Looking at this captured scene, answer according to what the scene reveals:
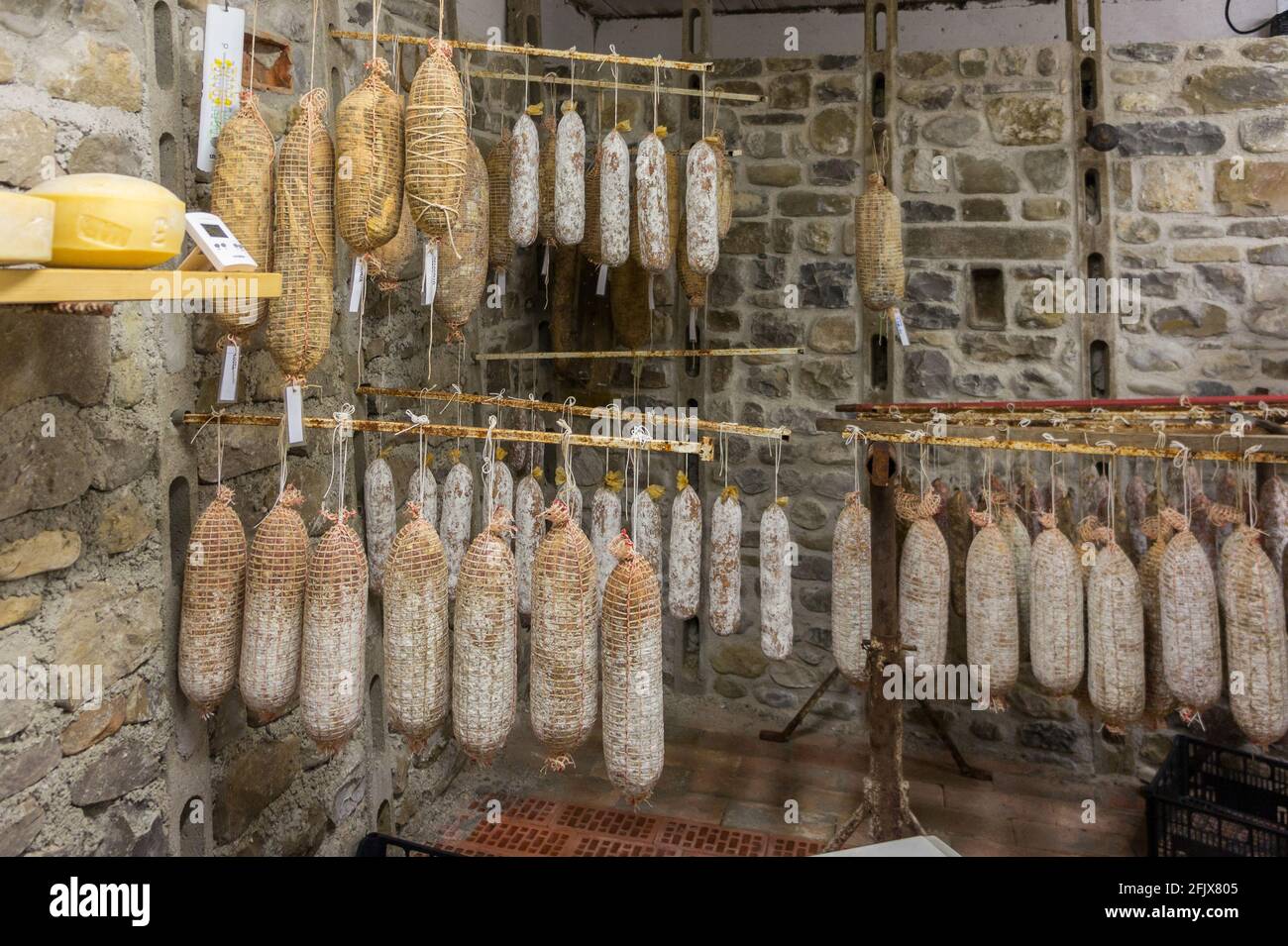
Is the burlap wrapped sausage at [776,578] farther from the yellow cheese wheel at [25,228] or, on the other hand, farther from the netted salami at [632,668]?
the yellow cheese wheel at [25,228]

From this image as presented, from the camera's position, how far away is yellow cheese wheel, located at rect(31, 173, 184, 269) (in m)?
1.48

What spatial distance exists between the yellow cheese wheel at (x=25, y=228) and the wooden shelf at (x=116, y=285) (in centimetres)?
3

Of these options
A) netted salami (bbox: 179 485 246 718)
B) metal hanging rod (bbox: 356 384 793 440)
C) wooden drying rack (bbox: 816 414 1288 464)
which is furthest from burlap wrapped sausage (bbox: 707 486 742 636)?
→ netted salami (bbox: 179 485 246 718)

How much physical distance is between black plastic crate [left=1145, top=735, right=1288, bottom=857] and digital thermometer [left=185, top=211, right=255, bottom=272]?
317 cm

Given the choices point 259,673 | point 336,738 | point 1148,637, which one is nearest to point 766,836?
point 1148,637

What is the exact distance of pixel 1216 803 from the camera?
3.28 metres

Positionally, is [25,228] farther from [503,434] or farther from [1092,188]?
[1092,188]

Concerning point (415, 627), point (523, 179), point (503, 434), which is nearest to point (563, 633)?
point (415, 627)

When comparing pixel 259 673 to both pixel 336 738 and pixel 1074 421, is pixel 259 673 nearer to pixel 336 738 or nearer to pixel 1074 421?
pixel 336 738

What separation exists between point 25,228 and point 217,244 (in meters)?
0.42

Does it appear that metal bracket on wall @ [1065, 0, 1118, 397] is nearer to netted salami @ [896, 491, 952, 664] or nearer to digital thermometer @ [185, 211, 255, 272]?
netted salami @ [896, 491, 952, 664]

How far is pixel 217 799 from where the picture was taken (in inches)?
94.6

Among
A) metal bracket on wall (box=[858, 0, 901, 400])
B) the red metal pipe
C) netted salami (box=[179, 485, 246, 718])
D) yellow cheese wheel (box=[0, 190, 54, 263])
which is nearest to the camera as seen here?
yellow cheese wheel (box=[0, 190, 54, 263])

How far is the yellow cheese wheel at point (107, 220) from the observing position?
1483mm
